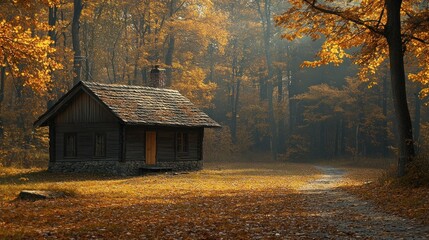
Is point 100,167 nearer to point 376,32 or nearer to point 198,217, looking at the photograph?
point 376,32

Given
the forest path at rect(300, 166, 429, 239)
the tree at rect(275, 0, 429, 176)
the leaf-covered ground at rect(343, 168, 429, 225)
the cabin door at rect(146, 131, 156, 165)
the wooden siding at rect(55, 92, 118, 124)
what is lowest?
the forest path at rect(300, 166, 429, 239)

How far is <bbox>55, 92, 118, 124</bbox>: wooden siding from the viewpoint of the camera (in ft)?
115

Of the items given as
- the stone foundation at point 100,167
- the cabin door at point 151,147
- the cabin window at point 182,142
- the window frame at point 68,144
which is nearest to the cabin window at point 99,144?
the stone foundation at point 100,167

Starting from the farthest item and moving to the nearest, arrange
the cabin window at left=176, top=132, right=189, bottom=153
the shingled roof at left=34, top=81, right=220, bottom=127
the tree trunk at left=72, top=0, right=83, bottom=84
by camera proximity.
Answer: the tree trunk at left=72, top=0, right=83, bottom=84
the cabin window at left=176, top=132, right=189, bottom=153
the shingled roof at left=34, top=81, right=220, bottom=127

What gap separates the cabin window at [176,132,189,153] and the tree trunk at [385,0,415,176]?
20.1m

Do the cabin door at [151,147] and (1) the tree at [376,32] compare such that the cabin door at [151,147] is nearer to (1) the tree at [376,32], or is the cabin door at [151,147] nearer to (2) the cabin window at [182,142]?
(2) the cabin window at [182,142]

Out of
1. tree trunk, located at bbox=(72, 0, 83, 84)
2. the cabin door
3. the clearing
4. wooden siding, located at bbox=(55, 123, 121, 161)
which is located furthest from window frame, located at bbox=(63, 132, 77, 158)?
the clearing

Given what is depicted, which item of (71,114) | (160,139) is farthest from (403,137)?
(71,114)

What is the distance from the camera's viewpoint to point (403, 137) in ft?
68.5

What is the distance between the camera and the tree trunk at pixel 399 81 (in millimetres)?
20766

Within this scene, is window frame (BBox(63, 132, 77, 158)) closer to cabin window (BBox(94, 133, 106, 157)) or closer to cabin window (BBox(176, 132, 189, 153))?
cabin window (BBox(94, 133, 106, 157))

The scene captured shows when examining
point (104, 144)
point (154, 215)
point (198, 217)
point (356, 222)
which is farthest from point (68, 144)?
point (356, 222)

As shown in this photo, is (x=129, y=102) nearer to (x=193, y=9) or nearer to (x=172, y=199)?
(x=172, y=199)

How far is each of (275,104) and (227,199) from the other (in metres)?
46.3
